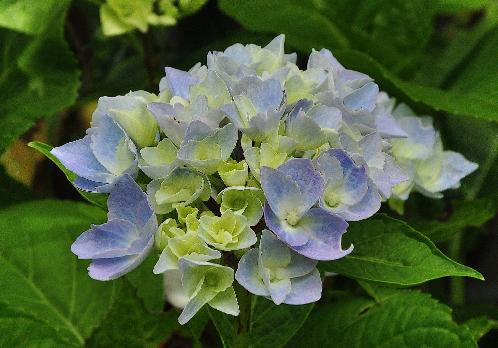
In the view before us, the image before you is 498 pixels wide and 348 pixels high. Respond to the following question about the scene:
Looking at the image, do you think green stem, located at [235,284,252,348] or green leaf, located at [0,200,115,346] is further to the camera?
green leaf, located at [0,200,115,346]

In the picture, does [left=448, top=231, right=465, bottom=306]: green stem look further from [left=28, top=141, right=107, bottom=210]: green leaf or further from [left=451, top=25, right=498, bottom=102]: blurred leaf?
[left=28, top=141, right=107, bottom=210]: green leaf

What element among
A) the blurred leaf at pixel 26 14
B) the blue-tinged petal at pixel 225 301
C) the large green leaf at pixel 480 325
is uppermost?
the blue-tinged petal at pixel 225 301

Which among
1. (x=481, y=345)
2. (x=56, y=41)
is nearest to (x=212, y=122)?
(x=56, y=41)

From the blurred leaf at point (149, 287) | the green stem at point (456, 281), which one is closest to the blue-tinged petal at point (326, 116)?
the blurred leaf at point (149, 287)

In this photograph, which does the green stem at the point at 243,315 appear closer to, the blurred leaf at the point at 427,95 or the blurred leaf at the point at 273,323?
the blurred leaf at the point at 273,323

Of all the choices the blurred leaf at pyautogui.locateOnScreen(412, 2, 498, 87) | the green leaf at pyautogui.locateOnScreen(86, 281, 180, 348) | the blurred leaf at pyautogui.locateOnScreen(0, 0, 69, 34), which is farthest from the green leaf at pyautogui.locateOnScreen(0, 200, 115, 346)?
the blurred leaf at pyautogui.locateOnScreen(412, 2, 498, 87)

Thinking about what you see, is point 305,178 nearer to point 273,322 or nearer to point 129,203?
point 129,203
